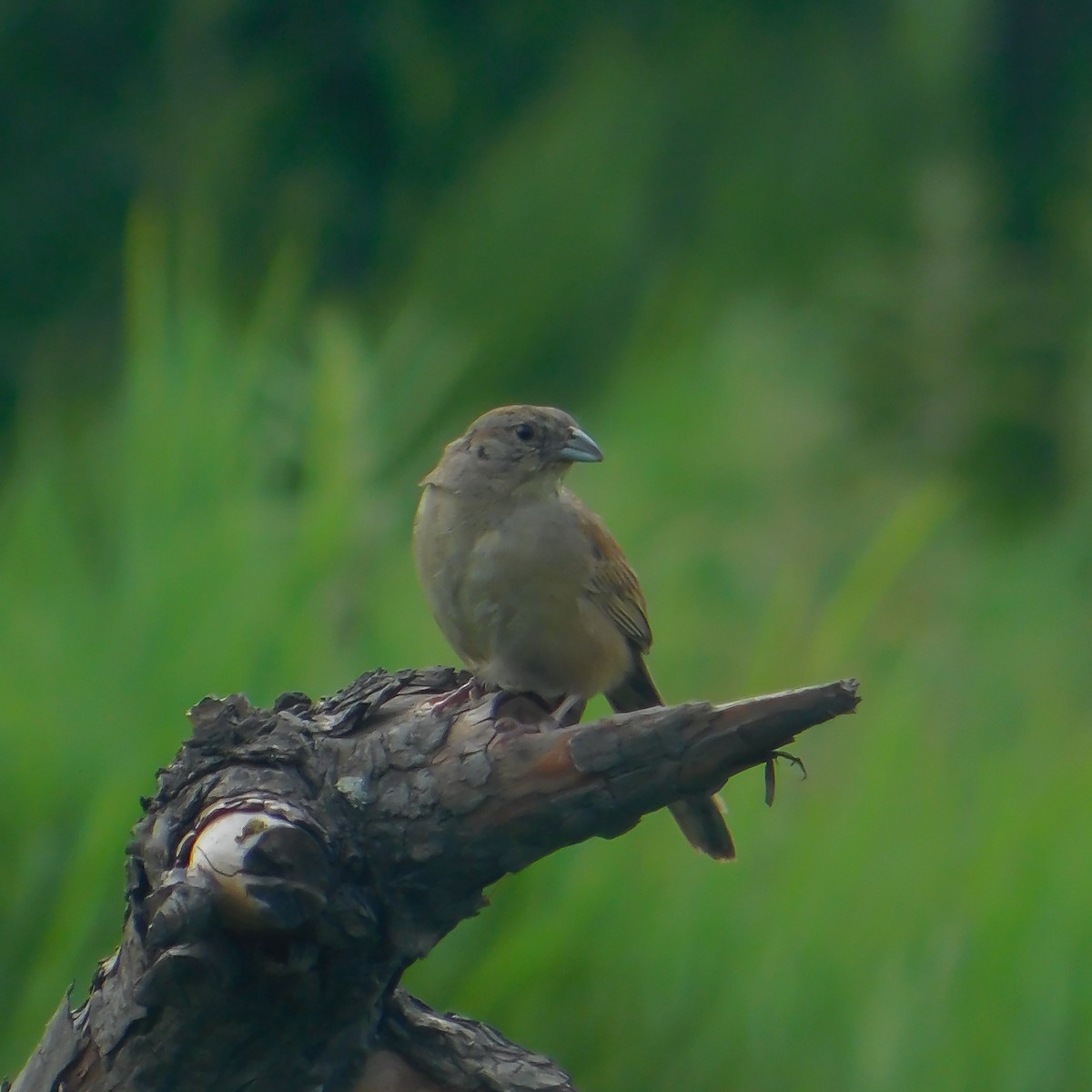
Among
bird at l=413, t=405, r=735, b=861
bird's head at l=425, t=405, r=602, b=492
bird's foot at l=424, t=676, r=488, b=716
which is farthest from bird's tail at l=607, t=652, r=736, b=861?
bird's head at l=425, t=405, r=602, b=492

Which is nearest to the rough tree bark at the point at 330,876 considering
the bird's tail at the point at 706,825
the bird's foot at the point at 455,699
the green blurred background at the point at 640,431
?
the bird's foot at the point at 455,699

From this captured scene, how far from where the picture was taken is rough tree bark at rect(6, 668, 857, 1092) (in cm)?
239

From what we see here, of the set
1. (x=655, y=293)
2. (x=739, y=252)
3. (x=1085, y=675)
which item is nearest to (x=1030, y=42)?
(x=739, y=252)

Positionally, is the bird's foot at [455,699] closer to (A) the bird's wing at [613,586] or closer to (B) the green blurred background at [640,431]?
(A) the bird's wing at [613,586]

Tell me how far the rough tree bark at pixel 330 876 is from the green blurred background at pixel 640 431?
1.32 meters

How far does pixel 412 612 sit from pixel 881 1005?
1721 millimetres

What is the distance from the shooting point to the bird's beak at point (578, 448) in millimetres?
3605

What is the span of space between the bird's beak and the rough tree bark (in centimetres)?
102

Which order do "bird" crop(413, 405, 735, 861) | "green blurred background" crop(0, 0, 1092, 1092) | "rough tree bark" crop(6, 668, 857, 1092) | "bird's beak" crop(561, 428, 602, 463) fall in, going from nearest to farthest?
"rough tree bark" crop(6, 668, 857, 1092) < "bird" crop(413, 405, 735, 861) < "bird's beak" crop(561, 428, 602, 463) < "green blurred background" crop(0, 0, 1092, 1092)

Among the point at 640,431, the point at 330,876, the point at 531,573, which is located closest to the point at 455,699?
the point at 330,876

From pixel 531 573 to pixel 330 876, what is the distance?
3.51 feet

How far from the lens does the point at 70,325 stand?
6.91 metres

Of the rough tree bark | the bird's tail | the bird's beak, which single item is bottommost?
the rough tree bark

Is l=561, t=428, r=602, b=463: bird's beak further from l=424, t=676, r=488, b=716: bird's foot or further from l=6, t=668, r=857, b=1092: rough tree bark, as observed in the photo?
l=6, t=668, r=857, b=1092: rough tree bark
